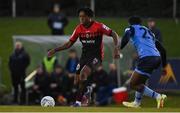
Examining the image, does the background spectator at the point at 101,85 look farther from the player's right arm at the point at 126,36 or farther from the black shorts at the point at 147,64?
the player's right arm at the point at 126,36

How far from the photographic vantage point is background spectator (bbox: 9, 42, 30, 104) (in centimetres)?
2700

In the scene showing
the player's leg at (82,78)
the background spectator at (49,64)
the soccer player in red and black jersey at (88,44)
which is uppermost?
Answer: the soccer player in red and black jersey at (88,44)

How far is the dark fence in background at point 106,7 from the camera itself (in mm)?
Answer: 42156

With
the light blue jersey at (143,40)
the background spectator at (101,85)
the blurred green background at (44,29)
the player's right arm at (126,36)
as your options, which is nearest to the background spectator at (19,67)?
the background spectator at (101,85)

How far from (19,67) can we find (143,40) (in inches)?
372

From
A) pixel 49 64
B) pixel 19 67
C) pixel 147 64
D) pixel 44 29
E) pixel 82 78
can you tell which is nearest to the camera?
pixel 82 78

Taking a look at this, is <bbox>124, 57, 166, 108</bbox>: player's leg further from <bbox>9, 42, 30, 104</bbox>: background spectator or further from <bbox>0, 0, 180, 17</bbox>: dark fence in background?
<bbox>0, 0, 180, 17</bbox>: dark fence in background

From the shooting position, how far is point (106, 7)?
4288cm

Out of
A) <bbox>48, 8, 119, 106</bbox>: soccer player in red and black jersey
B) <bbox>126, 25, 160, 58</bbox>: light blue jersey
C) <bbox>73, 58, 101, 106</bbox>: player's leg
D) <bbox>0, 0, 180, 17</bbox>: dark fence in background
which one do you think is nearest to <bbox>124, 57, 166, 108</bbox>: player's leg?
<bbox>126, 25, 160, 58</bbox>: light blue jersey

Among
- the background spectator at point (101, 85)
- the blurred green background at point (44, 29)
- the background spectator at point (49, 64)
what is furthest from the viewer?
the blurred green background at point (44, 29)

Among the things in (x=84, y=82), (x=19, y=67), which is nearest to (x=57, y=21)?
(x=19, y=67)

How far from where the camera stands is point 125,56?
90.8 feet

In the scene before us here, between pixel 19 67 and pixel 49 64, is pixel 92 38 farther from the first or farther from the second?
pixel 19 67

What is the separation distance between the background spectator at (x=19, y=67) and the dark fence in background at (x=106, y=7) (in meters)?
15.2
